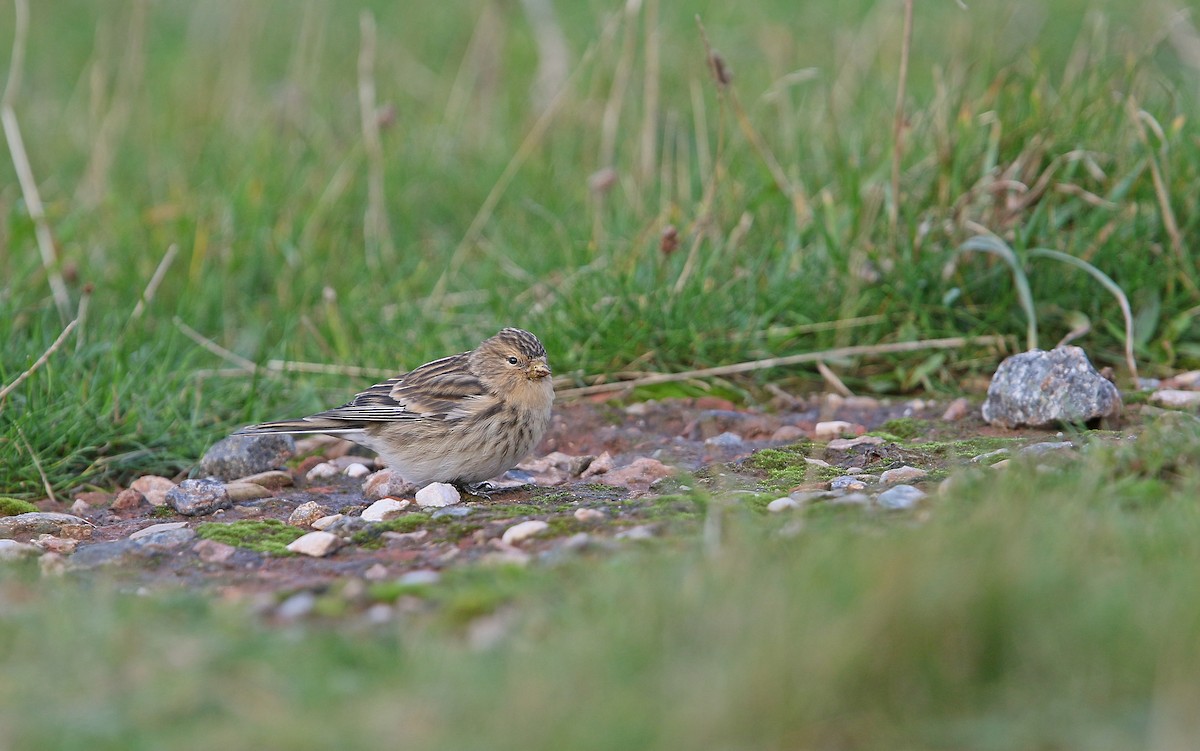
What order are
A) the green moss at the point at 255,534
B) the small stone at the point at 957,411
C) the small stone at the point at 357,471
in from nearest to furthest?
the green moss at the point at 255,534, the small stone at the point at 957,411, the small stone at the point at 357,471

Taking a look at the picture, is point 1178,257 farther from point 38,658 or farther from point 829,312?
point 38,658

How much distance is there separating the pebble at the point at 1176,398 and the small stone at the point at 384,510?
113 inches

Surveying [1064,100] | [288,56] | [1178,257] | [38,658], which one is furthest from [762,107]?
[38,658]

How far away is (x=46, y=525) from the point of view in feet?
15.0

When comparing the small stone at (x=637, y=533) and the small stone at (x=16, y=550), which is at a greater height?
the small stone at (x=637, y=533)

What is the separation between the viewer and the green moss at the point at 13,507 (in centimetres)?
478

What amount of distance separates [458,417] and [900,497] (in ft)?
5.82

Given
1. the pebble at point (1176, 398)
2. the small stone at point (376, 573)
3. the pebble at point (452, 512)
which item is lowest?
the pebble at point (452, 512)

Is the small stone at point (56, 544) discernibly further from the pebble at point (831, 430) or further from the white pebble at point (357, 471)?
the pebble at point (831, 430)

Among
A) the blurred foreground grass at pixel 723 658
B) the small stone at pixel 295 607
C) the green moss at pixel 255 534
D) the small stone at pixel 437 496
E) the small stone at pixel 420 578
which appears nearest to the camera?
the blurred foreground grass at pixel 723 658

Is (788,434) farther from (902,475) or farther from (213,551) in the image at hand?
(213,551)

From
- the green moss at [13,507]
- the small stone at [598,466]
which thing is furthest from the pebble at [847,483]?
the green moss at [13,507]

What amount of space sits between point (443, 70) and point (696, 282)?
5449 mm

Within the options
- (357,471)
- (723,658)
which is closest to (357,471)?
(357,471)
